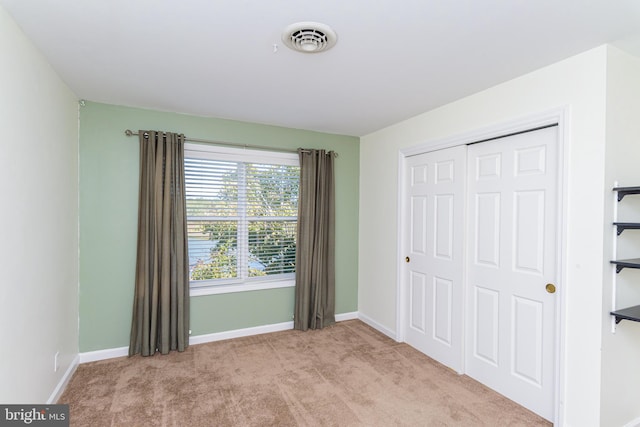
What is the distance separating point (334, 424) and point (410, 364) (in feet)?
3.82

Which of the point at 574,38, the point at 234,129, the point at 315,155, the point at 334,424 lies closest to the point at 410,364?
the point at 334,424

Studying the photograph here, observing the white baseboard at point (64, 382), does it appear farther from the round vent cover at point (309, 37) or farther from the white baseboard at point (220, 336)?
the round vent cover at point (309, 37)

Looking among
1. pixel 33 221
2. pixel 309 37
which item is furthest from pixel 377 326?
pixel 33 221

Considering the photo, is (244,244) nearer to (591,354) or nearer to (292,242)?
(292,242)

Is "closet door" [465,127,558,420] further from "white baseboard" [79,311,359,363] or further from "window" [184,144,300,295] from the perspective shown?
"window" [184,144,300,295]

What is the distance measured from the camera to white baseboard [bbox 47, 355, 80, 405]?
2.37m

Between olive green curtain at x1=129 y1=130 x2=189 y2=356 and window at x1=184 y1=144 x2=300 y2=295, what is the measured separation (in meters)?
0.18

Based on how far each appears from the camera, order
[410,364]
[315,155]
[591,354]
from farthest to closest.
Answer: [315,155], [410,364], [591,354]

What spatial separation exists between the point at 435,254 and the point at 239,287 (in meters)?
2.18

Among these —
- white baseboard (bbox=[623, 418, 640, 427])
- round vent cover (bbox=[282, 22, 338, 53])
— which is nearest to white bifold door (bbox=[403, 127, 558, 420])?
white baseboard (bbox=[623, 418, 640, 427])

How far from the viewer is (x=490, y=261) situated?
270 cm

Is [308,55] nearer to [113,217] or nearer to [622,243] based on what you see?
[622,243]

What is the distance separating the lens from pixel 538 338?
2.34 m

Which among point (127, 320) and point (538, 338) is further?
point (127, 320)
